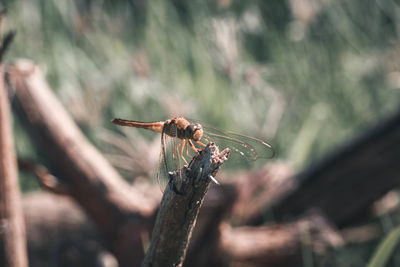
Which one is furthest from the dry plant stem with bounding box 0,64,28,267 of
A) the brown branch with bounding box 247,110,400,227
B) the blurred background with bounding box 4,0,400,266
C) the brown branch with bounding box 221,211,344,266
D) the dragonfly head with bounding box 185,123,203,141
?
the blurred background with bounding box 4,0,400,266

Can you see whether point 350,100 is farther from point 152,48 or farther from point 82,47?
point 82,47

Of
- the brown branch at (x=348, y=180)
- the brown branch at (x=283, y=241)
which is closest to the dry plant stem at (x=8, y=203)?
the brown branch at (x=283, y=241)

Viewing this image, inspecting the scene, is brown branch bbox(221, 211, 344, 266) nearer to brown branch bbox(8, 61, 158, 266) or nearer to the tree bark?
the tree bark

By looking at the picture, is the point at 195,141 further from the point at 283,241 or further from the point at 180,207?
the point at 283,241

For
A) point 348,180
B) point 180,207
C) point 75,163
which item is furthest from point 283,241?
point 180,207

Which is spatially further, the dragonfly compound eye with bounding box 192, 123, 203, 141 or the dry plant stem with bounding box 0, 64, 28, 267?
the dry plant stem with bounding box 0, 64, 28, 267

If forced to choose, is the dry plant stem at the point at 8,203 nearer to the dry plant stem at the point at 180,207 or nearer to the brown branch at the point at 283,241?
the dry plant stem at the point at 180,207

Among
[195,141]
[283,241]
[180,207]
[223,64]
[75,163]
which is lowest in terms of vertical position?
[180,207]
